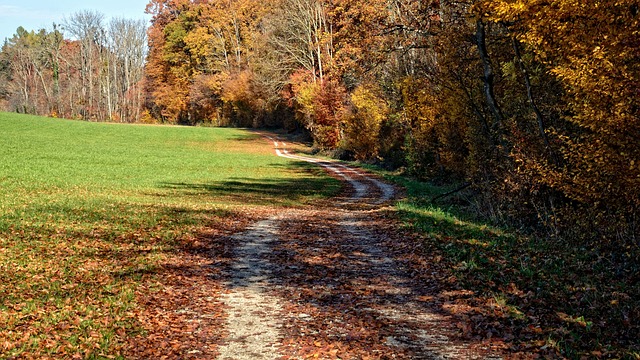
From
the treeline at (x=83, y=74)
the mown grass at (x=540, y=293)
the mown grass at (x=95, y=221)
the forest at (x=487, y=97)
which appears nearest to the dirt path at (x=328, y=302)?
the mown grass at (x=540, y=293)

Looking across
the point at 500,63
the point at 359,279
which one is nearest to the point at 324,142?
the point at 500,63

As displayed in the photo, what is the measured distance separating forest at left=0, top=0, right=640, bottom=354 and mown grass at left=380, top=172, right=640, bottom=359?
0.47 metres

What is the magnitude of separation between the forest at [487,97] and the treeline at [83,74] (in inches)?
807

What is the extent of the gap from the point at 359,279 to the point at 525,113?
10.5m

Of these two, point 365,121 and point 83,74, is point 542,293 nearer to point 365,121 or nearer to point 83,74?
point 365,121

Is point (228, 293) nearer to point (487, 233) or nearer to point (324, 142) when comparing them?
point (487, 233)

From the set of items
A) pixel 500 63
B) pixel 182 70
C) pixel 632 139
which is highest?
pixel 182 70

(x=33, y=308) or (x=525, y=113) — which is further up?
(x=525, y=113)

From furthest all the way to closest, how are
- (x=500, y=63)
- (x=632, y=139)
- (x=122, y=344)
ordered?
(x=500, y=63)
(x=632, y=139)
(x=122, y=344)

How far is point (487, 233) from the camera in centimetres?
1426

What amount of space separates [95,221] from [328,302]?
8863mm

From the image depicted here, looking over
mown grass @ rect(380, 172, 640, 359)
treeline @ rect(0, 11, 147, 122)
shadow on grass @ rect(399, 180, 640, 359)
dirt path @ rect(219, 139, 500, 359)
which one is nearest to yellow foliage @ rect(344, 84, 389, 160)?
dirt path @ rect(219, 139, 500, 359)

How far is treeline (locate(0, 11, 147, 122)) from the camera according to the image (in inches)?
3671

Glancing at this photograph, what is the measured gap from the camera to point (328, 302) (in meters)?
9.27
